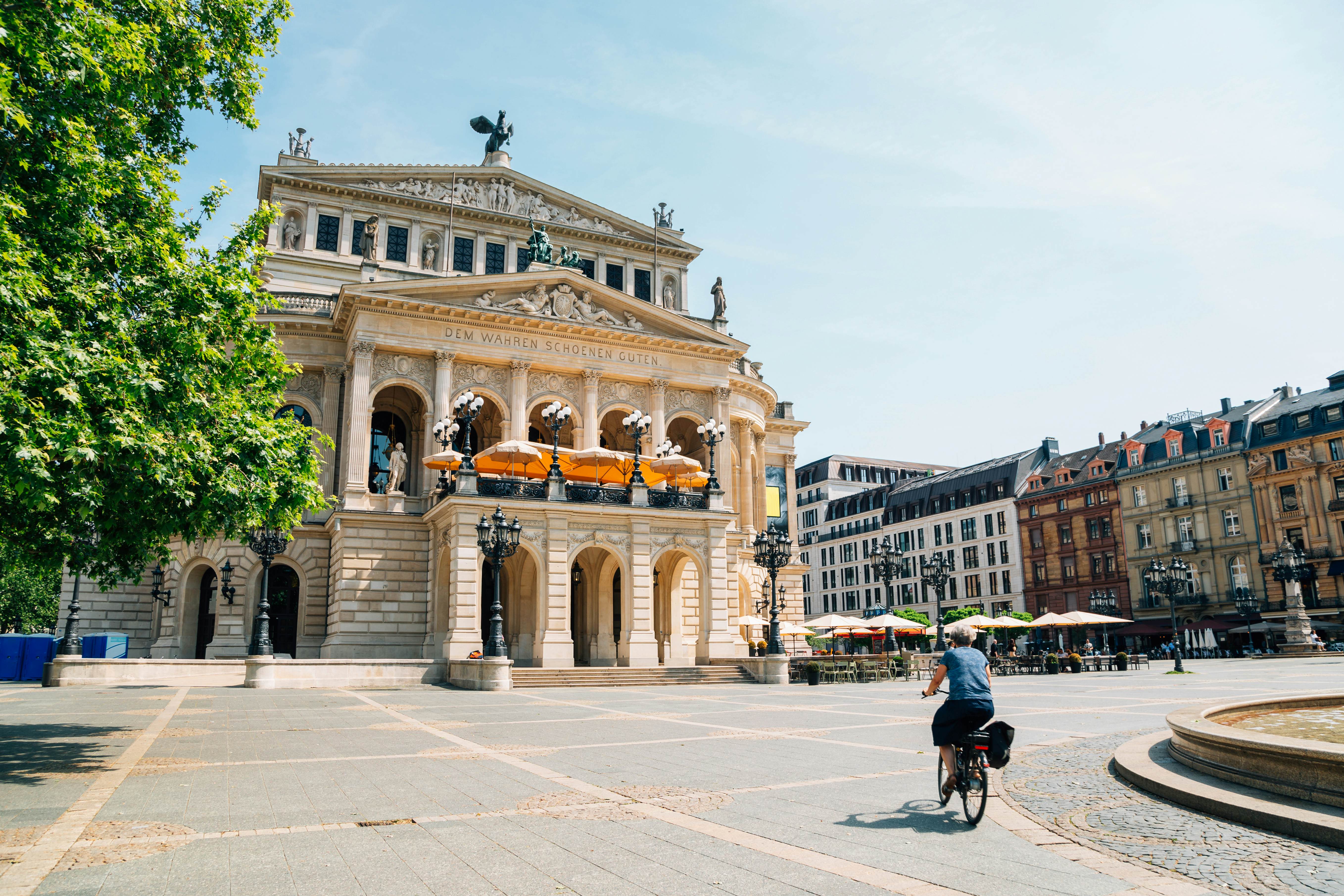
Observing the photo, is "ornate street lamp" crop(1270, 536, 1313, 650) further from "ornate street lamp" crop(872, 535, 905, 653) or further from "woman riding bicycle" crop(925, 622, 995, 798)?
"woman riding bicycle" crop(925, 622, 995, 798)

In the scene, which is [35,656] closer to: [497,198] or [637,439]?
[637,439]

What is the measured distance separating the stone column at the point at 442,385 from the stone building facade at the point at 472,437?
0.28 feet

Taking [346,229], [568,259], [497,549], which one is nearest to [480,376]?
[568,259]

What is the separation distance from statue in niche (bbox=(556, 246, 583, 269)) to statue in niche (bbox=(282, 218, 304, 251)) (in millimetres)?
12826

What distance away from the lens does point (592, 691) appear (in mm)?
27344

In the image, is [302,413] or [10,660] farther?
[302,413]

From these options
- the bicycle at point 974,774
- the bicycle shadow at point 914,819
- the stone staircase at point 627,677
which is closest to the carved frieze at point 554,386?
the stone staircase at point 627,677

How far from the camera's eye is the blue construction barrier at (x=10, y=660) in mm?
32500

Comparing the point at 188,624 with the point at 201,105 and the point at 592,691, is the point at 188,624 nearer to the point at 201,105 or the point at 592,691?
the point at 592,691

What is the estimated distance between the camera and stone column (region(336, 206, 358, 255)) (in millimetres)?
46875

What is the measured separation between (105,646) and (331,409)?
1293cm

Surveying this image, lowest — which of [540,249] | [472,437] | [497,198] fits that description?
[472,437]

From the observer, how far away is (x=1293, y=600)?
50875 mm

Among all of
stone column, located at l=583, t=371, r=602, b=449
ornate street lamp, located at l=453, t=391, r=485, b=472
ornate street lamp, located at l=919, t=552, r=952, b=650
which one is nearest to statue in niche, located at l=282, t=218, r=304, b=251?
stone column, located at l=583, t=371, r=602, b=449
